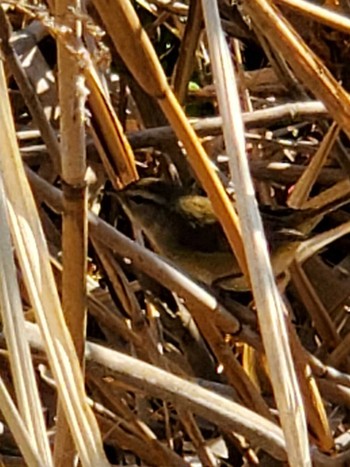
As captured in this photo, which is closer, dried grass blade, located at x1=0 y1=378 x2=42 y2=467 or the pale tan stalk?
dried grass blade, located at x1=0 y1=378 x2=42 y2=467

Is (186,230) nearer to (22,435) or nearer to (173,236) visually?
(173,236)

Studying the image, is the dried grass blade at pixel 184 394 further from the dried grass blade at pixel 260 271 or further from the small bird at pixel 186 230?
the small bird at pixel 186 230

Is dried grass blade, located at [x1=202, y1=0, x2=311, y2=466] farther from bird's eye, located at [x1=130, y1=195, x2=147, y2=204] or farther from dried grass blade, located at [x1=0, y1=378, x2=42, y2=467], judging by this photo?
bird's eye, located at [x1=130, y1=195, x2=147, y2=204]

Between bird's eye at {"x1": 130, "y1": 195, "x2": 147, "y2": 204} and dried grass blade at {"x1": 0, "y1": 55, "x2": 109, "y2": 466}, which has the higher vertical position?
dried grass blade at {"x1": 0, "y1": 55, "x2": 109, "y2": 466}

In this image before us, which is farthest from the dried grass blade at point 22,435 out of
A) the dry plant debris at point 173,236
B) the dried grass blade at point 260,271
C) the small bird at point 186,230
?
the small bird at point 186,230

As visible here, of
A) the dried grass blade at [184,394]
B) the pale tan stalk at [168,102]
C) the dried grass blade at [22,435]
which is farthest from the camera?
the pale tan stalk at [168,102]

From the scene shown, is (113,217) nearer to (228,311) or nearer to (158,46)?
(158,46)

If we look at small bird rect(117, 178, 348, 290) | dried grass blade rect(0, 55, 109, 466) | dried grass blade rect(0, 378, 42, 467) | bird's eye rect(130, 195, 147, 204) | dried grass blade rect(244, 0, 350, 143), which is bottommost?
small bird rect(117, 178, 348, 290)

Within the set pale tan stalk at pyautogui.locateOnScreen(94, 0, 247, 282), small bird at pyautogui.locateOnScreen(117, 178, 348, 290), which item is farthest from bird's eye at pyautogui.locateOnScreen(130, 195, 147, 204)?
pale tan stalk at pyautogui.locateOnScreen(94, 0, 247, 282)

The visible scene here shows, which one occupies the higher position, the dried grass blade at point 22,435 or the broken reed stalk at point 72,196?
the broken reed stalk at point 72,196
